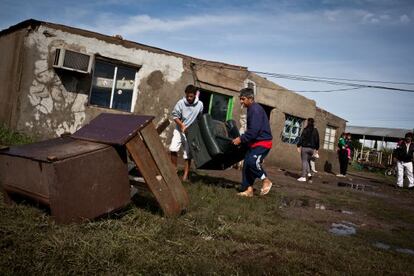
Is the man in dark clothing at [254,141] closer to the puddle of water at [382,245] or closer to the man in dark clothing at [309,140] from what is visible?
the puddle of water at [382,245]

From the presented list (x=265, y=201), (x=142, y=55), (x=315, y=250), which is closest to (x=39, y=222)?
(x=315, y=250)

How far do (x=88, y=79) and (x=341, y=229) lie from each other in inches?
296

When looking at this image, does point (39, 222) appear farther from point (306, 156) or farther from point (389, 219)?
point (306, 156)

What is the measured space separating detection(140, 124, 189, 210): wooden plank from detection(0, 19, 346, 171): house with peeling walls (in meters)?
6.24

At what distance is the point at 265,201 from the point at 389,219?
2224 millimetres

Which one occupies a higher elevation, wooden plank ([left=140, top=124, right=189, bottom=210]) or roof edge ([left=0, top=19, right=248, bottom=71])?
roof edge ([left=0, top=19, right=248, bottom=71])

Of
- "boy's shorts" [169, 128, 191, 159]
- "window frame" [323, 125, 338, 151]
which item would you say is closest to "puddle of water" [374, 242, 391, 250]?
"boy's shorts" [169, 128, 191, 159]

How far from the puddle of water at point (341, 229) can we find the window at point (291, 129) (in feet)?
36.0

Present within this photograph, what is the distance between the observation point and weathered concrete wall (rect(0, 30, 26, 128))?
8.56m

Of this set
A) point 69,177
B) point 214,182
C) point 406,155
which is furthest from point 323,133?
point 69,177

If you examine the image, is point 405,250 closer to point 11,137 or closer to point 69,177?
point 69,177

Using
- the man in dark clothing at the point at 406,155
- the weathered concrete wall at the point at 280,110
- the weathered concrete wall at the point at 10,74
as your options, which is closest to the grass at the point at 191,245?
the weathered concrete wall at the point at 10,74

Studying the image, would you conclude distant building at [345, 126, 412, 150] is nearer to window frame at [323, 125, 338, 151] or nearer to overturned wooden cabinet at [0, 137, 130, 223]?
window frame at [323, 125, 338, 151]

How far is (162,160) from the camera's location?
3.54m
